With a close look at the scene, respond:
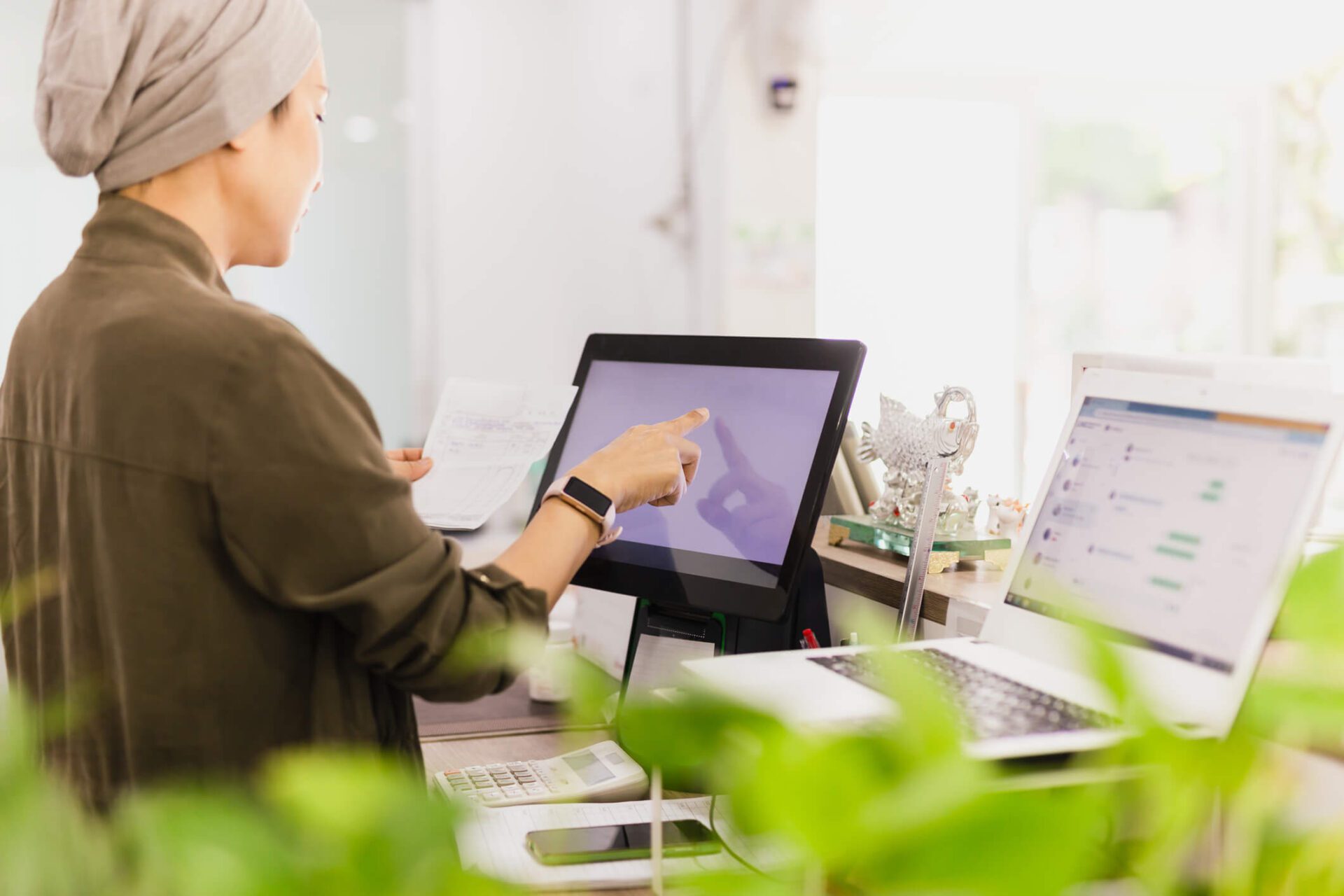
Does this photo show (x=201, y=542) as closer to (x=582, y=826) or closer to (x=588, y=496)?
(x=588, y=496)

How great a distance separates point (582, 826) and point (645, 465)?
1.08ft

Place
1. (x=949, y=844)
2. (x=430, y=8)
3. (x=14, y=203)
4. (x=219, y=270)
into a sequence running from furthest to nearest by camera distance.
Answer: (x=430, y=8), (x=14, y=203), (x=219, y=270), (x=949, y=844)

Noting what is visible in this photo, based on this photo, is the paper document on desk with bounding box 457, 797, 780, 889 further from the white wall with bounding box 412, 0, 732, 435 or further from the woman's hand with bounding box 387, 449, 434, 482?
the white wall with bounding box 412, 0, 732, 435

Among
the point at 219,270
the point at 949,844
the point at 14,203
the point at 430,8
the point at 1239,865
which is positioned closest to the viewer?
the point at 949,844

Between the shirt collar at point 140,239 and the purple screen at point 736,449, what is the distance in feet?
1.77

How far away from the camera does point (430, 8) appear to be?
4102 millimetres

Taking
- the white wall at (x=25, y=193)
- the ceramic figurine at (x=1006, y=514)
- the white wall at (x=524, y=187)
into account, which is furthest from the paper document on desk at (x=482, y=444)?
the white wall at (x=25, y=193)

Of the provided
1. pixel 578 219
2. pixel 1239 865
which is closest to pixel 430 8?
pixel 578 219

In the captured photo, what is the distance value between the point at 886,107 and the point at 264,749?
3.69 metres

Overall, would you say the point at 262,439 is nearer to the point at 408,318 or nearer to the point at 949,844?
the point at 949,844

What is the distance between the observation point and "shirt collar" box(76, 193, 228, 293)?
0.90m

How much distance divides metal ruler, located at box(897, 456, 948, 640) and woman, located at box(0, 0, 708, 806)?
16.9 inches

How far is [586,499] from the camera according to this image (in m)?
1.01

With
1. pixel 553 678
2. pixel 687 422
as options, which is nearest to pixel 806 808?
pixel 687 422
